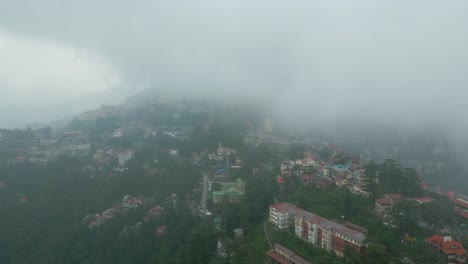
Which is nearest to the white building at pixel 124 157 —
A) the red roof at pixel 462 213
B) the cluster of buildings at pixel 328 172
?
the cluster of buildings at pixel 328 172

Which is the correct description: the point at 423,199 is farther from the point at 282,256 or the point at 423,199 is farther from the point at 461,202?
the point at 282,256

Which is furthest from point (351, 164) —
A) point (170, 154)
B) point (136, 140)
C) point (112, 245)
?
point (136, 140)

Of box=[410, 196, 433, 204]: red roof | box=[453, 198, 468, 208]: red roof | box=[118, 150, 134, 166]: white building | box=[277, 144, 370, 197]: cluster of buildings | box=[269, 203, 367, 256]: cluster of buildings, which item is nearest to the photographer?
box=[269, 203, 367, 256]: cluster of buildings

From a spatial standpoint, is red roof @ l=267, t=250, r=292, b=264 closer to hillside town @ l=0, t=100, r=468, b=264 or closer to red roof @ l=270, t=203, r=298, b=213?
hillside town @ l=0, t=100, r=468, b=264

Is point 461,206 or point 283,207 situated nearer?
point 283,207

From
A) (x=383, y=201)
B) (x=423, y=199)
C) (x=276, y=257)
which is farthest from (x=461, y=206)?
(x=276, y=257)

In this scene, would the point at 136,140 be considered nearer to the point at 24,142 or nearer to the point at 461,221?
the point at 24,142

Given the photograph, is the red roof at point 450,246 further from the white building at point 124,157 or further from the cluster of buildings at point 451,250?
the white building at point 124,157

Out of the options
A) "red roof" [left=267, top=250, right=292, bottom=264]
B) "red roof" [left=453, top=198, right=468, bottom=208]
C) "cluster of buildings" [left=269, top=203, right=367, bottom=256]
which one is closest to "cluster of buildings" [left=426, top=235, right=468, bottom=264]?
"cluster of buildings" [left=269, top=203, right=367, bottom=256]
